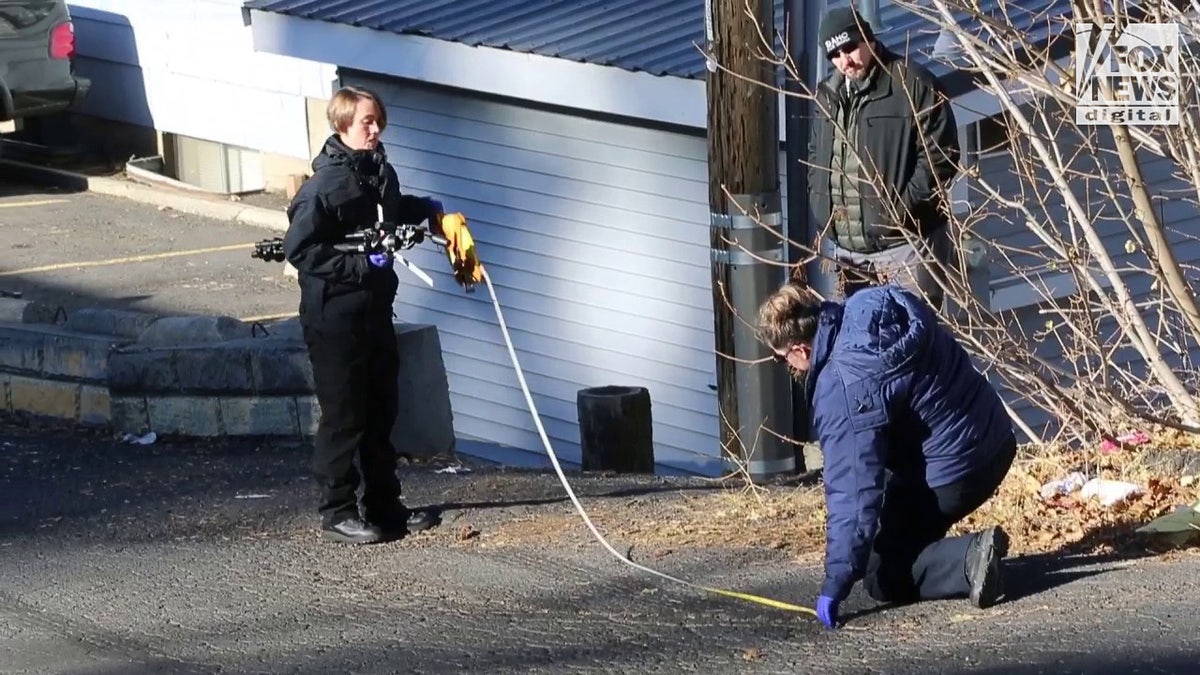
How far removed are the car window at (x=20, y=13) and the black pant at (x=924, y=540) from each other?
1452 cm

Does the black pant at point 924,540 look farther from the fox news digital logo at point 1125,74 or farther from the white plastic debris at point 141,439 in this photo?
the white plastic debris at point 141,439

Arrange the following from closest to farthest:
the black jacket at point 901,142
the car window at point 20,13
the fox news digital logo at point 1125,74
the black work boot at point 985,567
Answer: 1. the black work boot at point 985,567
2. the fox news digital logo at point 1125,74
3. the black jacket at point 901,142
4. the car window at point 20,13

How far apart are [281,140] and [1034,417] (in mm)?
9284

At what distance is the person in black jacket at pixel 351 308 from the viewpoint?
6.27 m

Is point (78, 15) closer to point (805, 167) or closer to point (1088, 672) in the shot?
point (805, 167)

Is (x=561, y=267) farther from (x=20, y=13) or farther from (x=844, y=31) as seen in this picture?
(x=20, y=13)

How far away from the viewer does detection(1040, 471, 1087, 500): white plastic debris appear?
6.80m

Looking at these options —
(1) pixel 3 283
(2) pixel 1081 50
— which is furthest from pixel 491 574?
(1) pixel 3 283

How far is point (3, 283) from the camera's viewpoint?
47.4 feet

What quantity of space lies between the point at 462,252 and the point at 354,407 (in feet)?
2.25

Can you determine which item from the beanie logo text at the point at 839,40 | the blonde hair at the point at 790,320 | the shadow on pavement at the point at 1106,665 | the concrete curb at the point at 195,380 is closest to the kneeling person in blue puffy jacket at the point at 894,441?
the blonde hair at the point at 790,320

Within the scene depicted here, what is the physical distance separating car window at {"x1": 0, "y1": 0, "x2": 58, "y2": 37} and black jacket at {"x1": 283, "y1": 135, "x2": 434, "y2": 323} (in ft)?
42.1

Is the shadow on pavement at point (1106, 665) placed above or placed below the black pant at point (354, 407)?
below

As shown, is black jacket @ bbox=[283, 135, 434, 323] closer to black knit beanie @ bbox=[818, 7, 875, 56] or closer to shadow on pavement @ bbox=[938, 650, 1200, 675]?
black knit beanie @ bbox=[818, 7, 875, 56]
